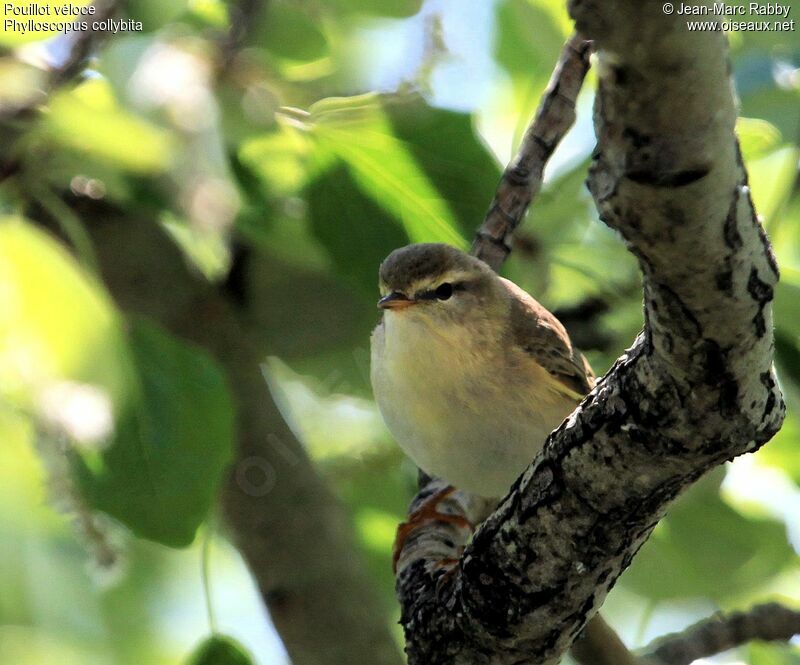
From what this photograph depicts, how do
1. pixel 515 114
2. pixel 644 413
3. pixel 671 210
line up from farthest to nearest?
pixel 515 114
pixel 644 413
pixel 671 210

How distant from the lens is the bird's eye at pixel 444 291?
3.33 metres

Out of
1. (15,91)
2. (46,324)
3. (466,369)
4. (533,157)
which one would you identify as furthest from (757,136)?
(46,324)

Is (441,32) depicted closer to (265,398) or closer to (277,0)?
(277,0)

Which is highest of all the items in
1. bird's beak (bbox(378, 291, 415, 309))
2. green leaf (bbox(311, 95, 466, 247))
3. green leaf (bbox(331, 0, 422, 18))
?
green leaf (bbox(331, 0, 422, 18))

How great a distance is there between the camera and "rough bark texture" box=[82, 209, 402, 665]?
3.23 m

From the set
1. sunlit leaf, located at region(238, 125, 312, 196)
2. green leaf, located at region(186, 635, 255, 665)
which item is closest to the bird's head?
sunlit leaf, located at region(238, 125, 312, 196)

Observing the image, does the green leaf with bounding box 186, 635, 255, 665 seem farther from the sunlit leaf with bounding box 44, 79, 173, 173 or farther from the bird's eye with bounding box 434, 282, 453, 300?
the sunlit leaf with bounding box 44, 79, 173, 173

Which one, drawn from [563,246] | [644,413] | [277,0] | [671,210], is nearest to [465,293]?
[563,246]

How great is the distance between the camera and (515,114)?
4184mm

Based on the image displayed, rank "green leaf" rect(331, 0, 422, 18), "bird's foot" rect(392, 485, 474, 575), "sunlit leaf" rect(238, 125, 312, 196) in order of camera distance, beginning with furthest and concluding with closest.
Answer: "bird's foot" rect(392, 485, 474, 575) → "sunlit leaf" rect(238, 125, 312, 196) → "green leaf" rect(331, 0, 422, 18)

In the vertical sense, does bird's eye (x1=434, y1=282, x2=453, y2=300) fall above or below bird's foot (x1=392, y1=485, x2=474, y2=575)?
above

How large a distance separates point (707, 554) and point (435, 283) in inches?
49.8

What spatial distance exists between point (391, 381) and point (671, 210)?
197cm

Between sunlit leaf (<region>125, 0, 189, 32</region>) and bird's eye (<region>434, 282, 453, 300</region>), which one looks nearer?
sunlit leaf (<region>125, 0, 189, 32</region>)
